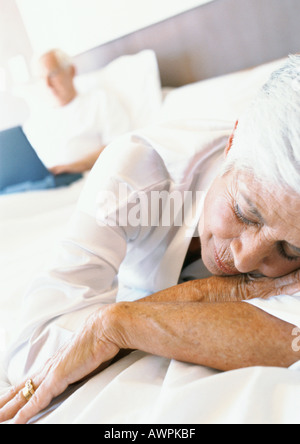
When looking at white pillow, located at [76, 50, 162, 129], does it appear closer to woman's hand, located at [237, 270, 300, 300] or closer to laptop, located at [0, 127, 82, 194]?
laptop, located at [0, 127, 82, 194]

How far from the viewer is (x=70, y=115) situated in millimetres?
2469

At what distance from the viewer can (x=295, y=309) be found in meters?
0.68

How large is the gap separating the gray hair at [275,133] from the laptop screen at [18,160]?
130cm

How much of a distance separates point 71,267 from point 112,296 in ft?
0.41

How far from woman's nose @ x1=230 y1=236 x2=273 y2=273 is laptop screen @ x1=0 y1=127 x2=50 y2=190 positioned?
51.4 inches

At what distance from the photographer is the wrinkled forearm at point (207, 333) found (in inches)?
26.0

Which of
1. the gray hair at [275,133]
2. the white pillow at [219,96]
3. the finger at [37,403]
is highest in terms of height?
the gray hair at [275,133]

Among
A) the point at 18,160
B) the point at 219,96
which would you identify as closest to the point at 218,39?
the point at 219,96

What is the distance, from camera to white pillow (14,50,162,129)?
2273 millimetres

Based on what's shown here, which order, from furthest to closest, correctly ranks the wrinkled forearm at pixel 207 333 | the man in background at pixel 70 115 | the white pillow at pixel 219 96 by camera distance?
the man in background at pixel 70 115, the white pillow at pixel 219 96, the wrinkled forearm at pixel 207 333

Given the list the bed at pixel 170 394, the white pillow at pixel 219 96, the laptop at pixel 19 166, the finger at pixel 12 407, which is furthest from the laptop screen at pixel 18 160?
the finger at pixel 12 407

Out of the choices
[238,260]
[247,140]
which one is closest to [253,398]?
[238,260]

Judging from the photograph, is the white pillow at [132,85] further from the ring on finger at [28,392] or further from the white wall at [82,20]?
the ring on finger at [28,392]

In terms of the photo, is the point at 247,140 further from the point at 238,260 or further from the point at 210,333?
the point at 210,333
